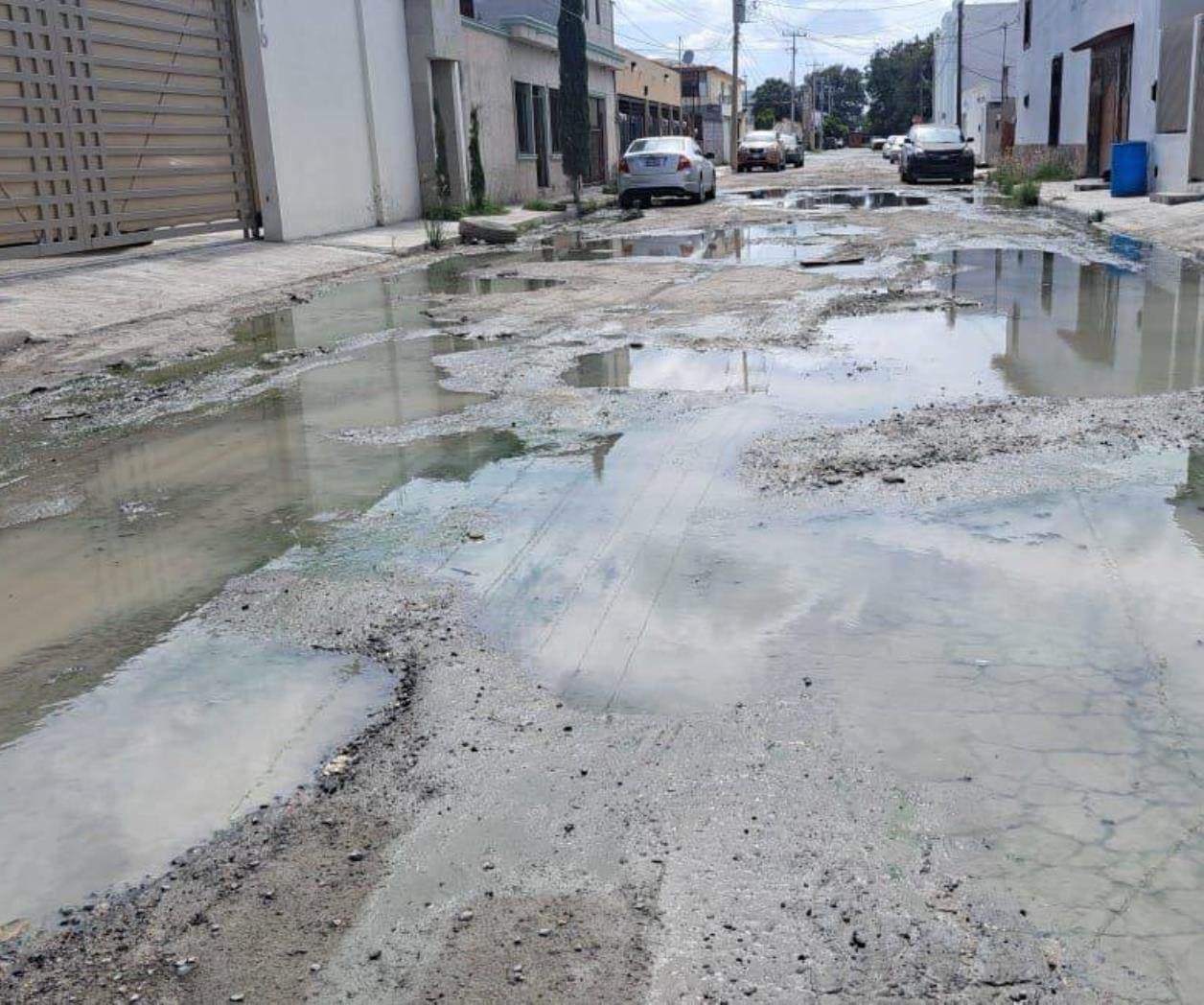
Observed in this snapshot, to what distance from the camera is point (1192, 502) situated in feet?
16.6

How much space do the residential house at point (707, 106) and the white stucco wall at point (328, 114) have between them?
55.0 m

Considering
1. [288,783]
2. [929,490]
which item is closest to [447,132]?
[929,490]

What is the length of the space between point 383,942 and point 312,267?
14.8 m

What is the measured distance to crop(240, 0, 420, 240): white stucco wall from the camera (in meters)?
18.5

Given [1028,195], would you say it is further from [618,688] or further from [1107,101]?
[618,688]

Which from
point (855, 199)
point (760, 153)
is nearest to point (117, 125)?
point (855, 199)

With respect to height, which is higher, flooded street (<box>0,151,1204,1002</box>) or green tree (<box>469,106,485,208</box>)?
green tree (<box>469,106,485,208</box>)

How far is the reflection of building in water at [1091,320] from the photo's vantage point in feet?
24.6

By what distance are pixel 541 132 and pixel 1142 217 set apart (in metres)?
19.8

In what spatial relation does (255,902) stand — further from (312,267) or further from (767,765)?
(312,267)

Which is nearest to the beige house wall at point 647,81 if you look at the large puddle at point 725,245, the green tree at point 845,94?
the large puddle at point 725,245

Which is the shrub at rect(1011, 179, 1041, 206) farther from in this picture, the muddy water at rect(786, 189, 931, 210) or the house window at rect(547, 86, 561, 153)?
the house window at rect(547, 86, 561, 153)

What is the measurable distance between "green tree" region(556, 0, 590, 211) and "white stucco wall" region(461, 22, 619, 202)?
4.76ft

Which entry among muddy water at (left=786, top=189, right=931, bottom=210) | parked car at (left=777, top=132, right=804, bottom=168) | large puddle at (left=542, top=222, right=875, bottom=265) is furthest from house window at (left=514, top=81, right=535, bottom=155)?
parked car at (left=777, top=132, right=804, bottom=168)
